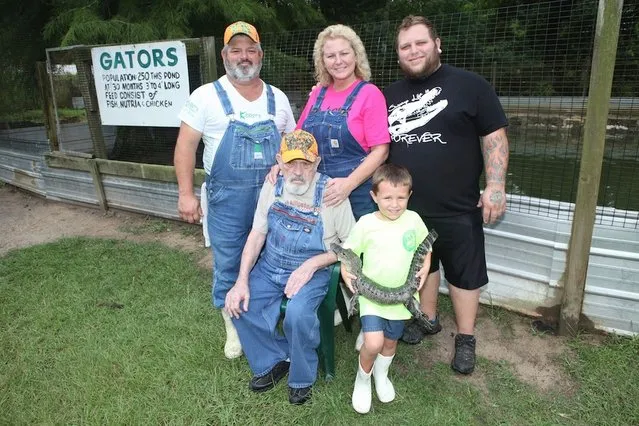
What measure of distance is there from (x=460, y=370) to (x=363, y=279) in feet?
2.84

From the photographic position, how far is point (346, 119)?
246 cm

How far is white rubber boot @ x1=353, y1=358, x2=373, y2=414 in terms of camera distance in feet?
7.69

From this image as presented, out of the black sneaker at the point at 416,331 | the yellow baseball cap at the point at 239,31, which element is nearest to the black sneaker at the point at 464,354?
the black sneaker at the point at 416,331

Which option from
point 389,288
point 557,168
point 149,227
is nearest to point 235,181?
point 389,288

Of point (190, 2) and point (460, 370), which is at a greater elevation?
point (190, 2)

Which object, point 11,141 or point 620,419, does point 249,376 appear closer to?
point 620,419

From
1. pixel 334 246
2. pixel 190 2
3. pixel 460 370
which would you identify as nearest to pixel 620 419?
pixel 460 370

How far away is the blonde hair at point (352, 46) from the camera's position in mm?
2485

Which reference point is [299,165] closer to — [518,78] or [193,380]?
[193,380]

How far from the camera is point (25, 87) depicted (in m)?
7.49

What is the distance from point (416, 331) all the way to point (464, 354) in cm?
36

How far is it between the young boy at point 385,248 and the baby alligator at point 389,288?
0.9 inches

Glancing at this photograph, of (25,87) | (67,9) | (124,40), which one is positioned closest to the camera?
(124,40)

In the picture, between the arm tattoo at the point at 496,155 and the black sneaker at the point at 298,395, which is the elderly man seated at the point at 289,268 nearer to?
the black sneaker at the point at 298,395
